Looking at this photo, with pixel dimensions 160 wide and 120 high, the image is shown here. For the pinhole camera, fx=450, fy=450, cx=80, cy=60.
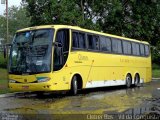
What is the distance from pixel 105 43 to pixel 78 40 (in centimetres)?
375

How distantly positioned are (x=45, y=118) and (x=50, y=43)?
7669 millimetres

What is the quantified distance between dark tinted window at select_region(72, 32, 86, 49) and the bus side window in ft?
1.96

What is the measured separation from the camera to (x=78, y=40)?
22.4m

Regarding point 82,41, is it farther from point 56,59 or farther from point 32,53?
point 32,53

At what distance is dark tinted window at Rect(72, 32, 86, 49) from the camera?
2192 cm

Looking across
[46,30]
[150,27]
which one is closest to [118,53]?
[46,30]

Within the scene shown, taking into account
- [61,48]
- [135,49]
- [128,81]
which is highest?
[135,49]

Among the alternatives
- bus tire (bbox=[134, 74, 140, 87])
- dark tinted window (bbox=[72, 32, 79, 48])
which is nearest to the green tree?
bus tire (bbox=[134, 74, 140, 87])

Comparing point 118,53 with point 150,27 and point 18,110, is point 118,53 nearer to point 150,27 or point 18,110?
point 18,110

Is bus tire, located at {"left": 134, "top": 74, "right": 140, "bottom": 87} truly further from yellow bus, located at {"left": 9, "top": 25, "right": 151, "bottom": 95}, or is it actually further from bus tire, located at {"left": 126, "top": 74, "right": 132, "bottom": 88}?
yellow bus, located at {"left": 9, "top": 25, "right": 151, "bottom": 95}

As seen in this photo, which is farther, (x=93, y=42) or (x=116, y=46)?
(x=116, y=46)

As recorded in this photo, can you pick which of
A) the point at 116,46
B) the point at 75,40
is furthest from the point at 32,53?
the point at 116,46

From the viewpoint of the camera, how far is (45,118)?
517 inches

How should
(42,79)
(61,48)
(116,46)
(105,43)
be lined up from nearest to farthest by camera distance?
(42,79) → (61,48) → (105,43) → (116,46)
